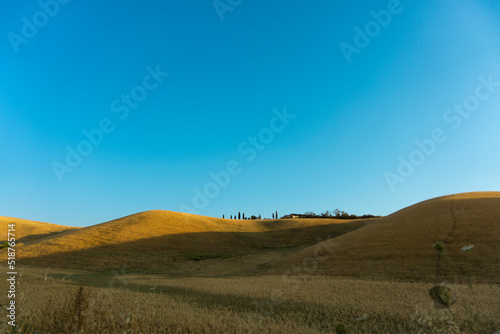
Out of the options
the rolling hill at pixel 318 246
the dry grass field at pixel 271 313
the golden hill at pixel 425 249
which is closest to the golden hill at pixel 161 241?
the rolling hill at pixel 318 246

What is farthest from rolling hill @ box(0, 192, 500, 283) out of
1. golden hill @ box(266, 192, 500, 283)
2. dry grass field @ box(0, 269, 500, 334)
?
dry grass field @ box(0, 269, 500, 334)

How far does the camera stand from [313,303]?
11.2 m

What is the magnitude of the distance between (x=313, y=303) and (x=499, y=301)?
668 centimetres

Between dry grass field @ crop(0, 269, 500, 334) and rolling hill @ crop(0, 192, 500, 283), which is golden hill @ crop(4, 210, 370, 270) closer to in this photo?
rolling hill @ crop(0, 192, 500, 283)

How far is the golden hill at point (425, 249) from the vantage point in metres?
19.2

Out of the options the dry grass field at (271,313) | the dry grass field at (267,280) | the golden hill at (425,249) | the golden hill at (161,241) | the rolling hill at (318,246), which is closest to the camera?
the dry grass field at (271,313)

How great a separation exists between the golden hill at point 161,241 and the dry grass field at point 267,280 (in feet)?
0.95

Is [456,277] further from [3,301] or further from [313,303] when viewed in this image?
[3,301]

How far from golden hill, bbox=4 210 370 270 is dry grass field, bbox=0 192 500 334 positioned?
0.29m

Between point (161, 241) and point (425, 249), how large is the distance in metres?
40.4

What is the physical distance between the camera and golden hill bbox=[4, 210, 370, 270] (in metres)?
39.1

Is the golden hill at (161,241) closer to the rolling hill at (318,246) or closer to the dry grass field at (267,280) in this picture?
the rolling hill at (318,246)

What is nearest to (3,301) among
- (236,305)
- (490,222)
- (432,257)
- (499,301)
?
(236,305)

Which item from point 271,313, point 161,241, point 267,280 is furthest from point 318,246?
point 161,241
